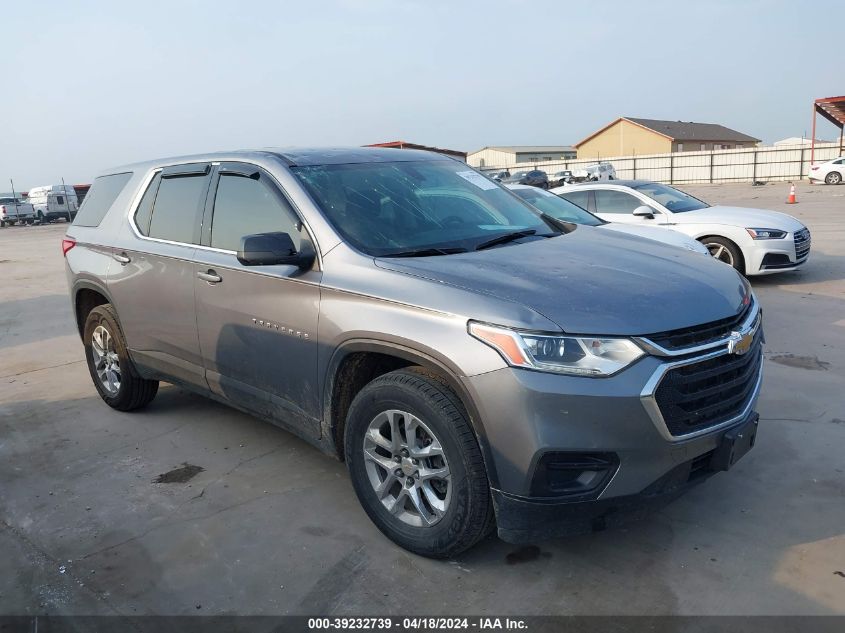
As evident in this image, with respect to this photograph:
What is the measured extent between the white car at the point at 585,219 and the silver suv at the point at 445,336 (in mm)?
3588

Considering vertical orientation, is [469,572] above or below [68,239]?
below

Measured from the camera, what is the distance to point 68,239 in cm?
575

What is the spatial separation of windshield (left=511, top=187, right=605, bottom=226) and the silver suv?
371cm

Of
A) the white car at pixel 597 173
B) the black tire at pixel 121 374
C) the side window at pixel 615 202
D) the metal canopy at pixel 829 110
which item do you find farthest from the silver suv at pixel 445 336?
the metal canopy at pixel 829 110

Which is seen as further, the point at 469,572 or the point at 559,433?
the point at 469,572

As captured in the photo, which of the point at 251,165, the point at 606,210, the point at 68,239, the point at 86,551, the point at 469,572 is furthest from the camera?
the point at 606,210

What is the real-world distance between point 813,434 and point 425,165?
288 cm

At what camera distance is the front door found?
11.8 feet

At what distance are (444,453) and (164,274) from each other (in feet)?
8.09

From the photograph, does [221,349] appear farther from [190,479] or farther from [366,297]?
[366,297]

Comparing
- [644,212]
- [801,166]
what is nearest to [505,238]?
[644,212]

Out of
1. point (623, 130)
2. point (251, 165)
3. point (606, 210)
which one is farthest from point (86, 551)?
point (623, 130)

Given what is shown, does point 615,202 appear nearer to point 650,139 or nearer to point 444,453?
point 444,453

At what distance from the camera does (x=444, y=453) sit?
298 cm
